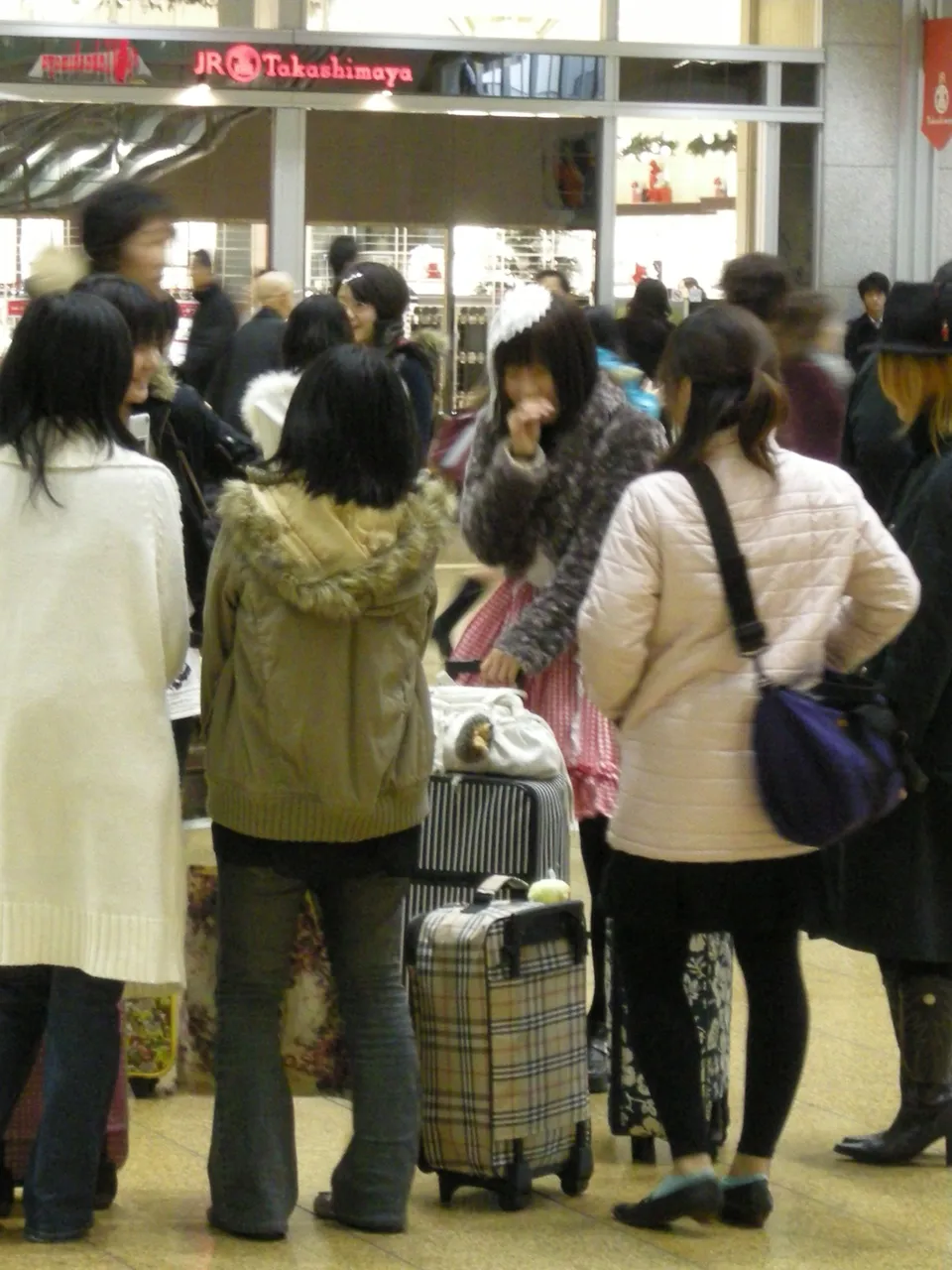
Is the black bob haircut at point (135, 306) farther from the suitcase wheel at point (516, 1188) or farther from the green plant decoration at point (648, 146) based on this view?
the green plant decoration at point (648, 146)

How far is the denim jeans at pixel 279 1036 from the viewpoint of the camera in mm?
3596

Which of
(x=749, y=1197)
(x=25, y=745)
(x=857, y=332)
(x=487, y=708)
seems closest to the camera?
(x=25, y=745)

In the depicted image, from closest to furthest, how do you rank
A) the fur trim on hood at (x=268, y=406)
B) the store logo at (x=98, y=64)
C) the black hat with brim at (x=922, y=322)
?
the black hat with brim at (x=922, y=322)
the fur trim on hood at (x=268, y=406)
the store logo at (x=98, y=64)

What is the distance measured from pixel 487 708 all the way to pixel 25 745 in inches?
43.3

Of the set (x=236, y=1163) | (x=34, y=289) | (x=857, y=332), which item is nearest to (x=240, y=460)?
(x=34, y=289)

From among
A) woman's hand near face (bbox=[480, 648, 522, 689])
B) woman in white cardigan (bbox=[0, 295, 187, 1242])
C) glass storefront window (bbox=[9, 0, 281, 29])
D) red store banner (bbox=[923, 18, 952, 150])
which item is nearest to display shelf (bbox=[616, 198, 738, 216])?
red store banner (bbox=[923, 18, 952, 150])

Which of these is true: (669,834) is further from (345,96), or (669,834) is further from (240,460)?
(345,96)

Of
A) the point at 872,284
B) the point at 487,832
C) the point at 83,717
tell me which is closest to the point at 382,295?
the point at 487,832

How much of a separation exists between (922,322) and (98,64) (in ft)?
41.7

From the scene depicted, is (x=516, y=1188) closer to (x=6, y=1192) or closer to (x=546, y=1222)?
(x=546, y=1222)

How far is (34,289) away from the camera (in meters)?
4.30

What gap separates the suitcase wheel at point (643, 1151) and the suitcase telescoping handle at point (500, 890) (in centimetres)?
57

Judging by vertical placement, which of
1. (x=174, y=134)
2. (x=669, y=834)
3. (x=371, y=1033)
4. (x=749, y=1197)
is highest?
(x=174, y=134)

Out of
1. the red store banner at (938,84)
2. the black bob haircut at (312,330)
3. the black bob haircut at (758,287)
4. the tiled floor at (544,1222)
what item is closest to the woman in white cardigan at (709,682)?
the tiled floor at (544,1222)
